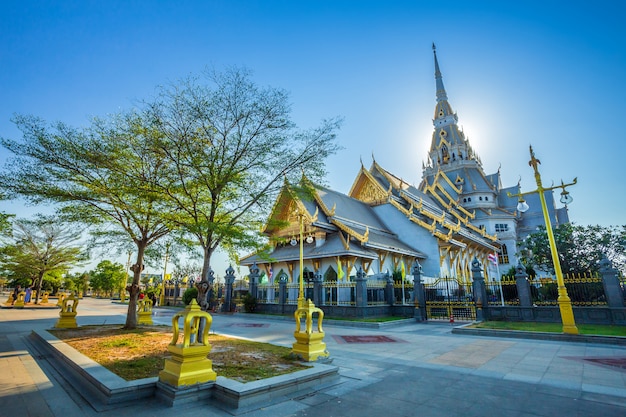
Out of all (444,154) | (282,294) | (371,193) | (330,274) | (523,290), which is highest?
(444,154)

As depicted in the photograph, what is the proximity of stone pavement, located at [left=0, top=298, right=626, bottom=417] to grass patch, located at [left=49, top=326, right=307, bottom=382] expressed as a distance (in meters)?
0.84

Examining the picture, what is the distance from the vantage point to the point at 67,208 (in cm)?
1014

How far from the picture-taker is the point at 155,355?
6.98m

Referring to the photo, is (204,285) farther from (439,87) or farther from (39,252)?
(439,87)

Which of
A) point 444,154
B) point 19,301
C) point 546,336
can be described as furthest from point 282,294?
point 444,154

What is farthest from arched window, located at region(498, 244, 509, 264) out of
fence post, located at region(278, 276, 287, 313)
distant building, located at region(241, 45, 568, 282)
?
fence post, located at region(278, 276, 287, 313)

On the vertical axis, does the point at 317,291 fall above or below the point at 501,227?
below

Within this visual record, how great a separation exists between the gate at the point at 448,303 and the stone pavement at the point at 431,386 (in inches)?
279

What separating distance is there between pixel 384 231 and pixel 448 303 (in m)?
11.1

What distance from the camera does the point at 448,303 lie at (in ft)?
52.7

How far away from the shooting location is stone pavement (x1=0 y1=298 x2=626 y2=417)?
407cm

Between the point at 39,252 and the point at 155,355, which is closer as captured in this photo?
the point at 155,355

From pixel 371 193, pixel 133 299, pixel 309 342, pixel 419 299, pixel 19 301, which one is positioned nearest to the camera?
pixel 309 342

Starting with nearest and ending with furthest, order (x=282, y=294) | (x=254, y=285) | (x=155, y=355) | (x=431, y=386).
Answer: (x=431, y=386), (x=155, y=355), (x=282, y=294), (x=254, y=285)
